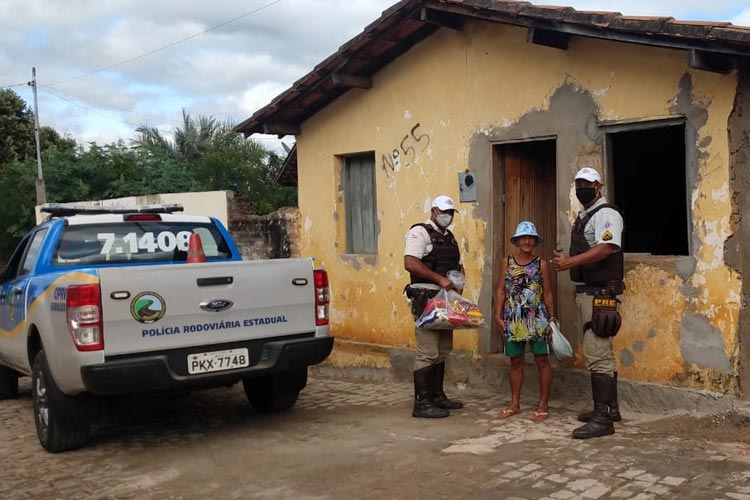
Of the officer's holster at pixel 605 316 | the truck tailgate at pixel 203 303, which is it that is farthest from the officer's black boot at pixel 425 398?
the officer's holster at pixel 605 316

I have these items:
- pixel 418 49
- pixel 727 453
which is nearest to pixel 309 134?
pixel 418 49

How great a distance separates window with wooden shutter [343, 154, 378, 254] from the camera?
346 inches

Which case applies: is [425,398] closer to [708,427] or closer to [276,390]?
[276,390]

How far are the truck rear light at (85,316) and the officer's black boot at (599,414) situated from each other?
134 inches

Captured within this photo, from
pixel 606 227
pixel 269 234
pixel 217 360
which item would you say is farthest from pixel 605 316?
pixel 269 234

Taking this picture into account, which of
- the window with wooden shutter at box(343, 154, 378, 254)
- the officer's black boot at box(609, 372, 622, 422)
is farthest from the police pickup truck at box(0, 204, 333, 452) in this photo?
the window with wooden shutter at box(343, 154, 378, 254)

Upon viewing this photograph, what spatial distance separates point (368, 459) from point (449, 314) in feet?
4.59

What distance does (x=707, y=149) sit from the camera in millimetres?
5645

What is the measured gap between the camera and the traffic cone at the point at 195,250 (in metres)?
6.49

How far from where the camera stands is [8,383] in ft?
26.1

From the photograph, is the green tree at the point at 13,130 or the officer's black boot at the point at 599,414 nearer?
the officer's black boot at the point at 599,414

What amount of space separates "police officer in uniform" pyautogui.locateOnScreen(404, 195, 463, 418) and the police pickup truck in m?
0.79

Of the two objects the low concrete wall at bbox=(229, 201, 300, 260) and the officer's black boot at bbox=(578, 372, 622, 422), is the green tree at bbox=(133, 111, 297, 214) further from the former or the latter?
the officer's black boot at bbox=(578, 372, 622, 422)

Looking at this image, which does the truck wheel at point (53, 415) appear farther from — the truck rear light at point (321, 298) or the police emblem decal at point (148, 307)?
the truck rear light at point (321, 298)
